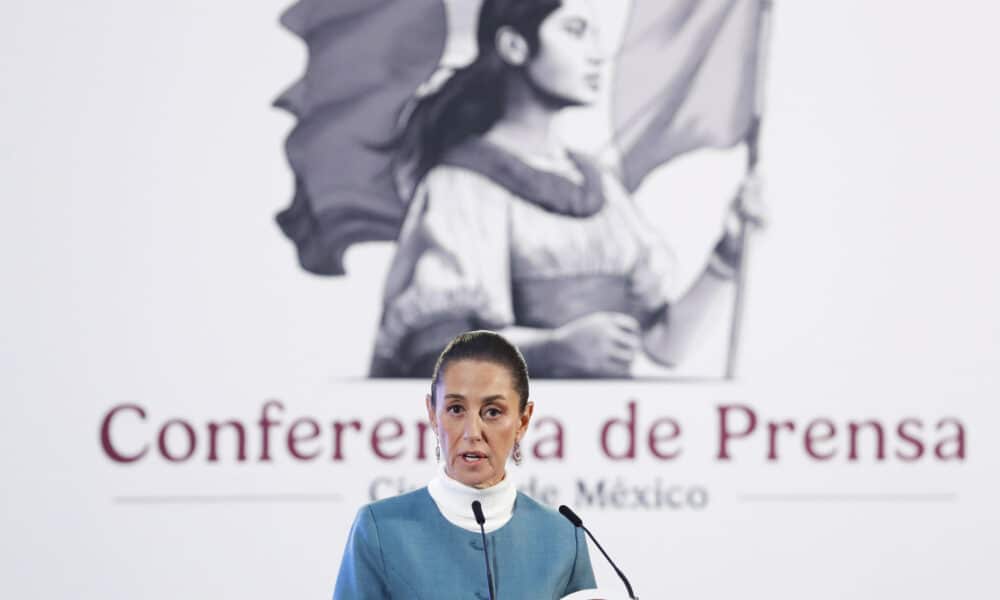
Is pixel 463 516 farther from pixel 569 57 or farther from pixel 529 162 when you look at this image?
pixel 569 57

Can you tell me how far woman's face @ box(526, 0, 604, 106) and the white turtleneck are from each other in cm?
226

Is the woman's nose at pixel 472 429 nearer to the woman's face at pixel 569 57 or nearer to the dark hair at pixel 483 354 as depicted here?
the dark hair at pixel 483 354

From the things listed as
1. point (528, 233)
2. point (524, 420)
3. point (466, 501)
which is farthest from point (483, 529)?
point (528, 233)

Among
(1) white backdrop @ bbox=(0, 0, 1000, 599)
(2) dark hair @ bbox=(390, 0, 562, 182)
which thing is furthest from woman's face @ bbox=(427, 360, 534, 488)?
(2) dark hair @ bbox=(390, 0, 562, 182)

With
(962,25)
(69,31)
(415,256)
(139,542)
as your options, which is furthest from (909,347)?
(69,31)

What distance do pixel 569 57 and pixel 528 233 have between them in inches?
19.7

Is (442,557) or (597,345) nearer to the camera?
(442,557)

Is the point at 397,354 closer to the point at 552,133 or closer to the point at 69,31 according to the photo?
the point at 552,133

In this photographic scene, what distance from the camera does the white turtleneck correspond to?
207cm

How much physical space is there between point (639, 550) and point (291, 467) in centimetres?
98

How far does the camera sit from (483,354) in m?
2.04

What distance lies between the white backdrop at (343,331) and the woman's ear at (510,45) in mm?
546

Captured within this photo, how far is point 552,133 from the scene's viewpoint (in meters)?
4.20

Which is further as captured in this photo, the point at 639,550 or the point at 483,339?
the point at 639,550
